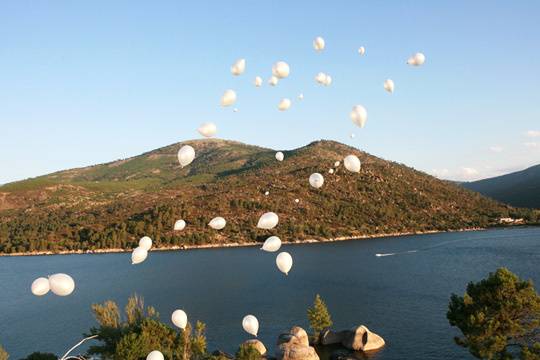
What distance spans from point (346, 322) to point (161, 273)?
240 ft

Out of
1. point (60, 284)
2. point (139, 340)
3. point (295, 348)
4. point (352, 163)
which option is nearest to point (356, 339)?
point (295, 348)

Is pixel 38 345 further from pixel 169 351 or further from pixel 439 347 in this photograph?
pixel 439 347

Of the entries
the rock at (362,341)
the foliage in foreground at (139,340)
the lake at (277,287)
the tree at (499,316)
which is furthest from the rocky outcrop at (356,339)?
the foliage in foreground at (139,340)

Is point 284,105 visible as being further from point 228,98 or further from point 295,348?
point 295,348

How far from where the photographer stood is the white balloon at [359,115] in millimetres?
23828

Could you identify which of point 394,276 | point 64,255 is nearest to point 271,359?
point 394,276

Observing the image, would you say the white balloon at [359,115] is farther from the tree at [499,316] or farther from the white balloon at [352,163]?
the tree at [499,316]

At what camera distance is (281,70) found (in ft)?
81.3

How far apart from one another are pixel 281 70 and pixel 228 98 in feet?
10.4

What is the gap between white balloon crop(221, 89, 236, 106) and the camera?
79.7 feet

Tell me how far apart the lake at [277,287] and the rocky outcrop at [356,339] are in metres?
1.49

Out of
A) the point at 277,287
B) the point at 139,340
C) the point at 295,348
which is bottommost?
the point at 295,348

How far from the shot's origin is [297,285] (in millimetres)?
99750

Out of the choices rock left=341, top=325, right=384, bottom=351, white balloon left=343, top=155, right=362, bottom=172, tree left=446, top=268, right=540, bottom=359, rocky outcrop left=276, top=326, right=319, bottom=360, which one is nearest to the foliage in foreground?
rocky outcrop left=276, top=326, right=319, bottom=360
